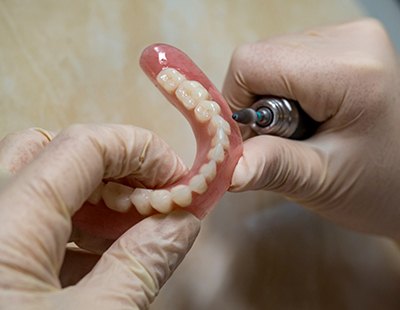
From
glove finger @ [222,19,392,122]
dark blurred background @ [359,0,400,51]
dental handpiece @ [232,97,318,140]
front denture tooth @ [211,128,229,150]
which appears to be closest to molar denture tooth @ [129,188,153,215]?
front denture tooth @ [211,128,229,150]

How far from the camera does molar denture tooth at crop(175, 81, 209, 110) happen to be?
0.72 metres

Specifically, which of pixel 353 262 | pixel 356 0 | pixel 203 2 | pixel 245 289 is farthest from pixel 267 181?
pixel 356 0

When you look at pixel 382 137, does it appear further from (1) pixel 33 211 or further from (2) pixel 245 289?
(1) pixel 33 211

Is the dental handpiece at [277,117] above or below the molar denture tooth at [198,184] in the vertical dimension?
below

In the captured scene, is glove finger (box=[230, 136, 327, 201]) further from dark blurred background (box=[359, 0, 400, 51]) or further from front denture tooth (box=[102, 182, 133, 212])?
dark blurred background (box=[359, 0, 400, 51])

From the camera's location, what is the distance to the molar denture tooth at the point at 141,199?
687mm

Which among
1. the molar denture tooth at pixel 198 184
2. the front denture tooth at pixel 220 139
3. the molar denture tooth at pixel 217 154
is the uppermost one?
the front denture tooth at pixel 220 139

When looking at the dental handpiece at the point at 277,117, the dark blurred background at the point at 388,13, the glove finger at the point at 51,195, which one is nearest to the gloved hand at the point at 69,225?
the glove finger at the point at 51,195

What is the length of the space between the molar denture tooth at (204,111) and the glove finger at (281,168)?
90 mm

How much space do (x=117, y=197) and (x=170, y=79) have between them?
17cm

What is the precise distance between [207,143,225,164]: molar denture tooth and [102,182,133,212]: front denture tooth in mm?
109

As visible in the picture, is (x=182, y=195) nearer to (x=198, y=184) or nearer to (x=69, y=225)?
(x=198, y=184)

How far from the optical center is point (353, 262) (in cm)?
113

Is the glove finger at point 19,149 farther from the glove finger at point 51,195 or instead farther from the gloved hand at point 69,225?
the glove finger at point 51,195
